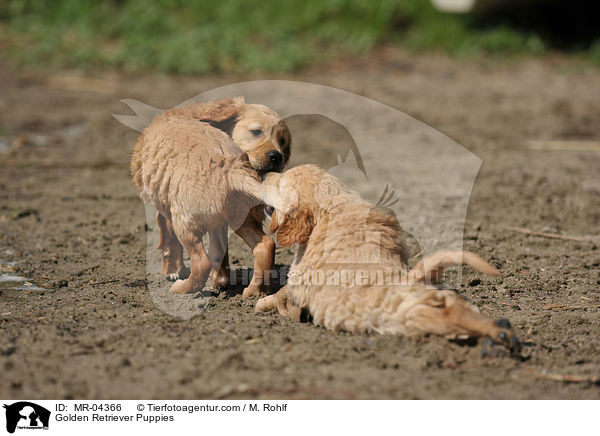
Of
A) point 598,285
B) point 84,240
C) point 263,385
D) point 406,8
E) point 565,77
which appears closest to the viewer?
point 263,385

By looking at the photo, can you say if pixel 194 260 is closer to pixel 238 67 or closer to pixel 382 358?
pixel 382 358

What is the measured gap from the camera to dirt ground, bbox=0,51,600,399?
326 centimetres

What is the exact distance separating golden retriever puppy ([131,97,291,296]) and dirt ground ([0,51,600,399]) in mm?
342

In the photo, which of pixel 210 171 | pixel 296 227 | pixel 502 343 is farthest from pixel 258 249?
pixel 502 343

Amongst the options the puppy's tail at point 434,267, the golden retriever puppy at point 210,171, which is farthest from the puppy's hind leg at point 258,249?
the puppy's tail at point 434,267

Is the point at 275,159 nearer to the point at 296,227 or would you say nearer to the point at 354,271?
the point at 296,227

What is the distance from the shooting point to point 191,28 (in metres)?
Result: 12.6

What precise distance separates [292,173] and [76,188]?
374 centimetres

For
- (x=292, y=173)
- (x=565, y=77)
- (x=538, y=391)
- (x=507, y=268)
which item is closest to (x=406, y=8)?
(x=565, y=77)

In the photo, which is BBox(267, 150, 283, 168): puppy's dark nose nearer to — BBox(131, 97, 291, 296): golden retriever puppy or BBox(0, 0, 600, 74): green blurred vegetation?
BBox(131, 97, 291, 296): golden retriever puppy
